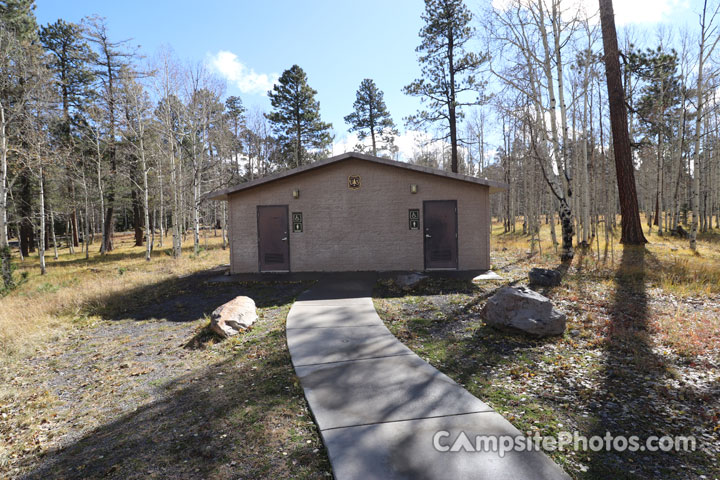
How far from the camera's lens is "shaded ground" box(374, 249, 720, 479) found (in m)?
2.55

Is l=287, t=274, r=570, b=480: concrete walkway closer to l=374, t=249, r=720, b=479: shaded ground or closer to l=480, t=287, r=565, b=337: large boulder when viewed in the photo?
l=374, t=249, r=720, b=479: shaded ground

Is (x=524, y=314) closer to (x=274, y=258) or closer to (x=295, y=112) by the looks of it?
(x=274, y=258)

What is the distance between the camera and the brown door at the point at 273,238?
1103 centimetres

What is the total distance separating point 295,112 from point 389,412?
86.4ft

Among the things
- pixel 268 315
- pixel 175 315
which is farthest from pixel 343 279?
pixel 175 315

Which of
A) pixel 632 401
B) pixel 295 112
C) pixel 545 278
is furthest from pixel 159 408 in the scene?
pixel 295 112

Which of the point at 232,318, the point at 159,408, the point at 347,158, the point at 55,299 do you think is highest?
the point at 347,158

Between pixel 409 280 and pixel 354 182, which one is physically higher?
pixel 354 182

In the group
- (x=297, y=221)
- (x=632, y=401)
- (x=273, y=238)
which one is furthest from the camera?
(x=273, y=238)

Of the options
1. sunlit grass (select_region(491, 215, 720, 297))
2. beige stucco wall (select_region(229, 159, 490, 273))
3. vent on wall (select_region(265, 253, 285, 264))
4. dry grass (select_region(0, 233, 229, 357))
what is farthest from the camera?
vent on wall (select_region(265, 253, 285, 264))

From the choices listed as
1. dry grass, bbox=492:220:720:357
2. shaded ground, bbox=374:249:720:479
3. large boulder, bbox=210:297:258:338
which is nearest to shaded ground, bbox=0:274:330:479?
large boulder, bbox=210:297:258:338

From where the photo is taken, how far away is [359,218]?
10.7 metres

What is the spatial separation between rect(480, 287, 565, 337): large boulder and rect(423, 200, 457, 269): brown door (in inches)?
206

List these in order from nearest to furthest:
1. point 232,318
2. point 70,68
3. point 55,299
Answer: point 232,318
point 55,299
point 70,68
